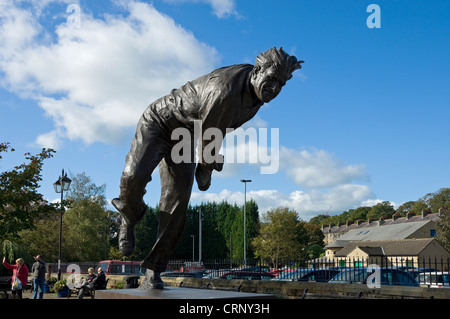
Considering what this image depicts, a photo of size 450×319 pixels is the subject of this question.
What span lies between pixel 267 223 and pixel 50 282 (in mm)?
33993

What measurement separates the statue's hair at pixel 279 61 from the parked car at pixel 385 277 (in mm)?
7648

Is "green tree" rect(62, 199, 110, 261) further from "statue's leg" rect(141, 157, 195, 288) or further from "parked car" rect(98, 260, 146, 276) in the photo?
"statue's leg" rect(141, 157, 195, 288)

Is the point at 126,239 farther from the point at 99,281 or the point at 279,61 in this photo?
the point at 99,281

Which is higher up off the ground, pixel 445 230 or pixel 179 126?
pixel 179 126

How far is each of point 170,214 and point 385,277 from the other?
787 cm

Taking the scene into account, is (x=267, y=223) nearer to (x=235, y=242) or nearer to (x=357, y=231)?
(x=235, y=242)

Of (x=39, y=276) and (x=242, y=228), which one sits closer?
(x=39, y=276)

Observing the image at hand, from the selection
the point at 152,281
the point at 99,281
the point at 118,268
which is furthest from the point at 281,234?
the point at 152,281

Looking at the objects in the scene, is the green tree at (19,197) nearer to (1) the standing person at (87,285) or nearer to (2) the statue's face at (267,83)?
(1) the standing person at (87,285)

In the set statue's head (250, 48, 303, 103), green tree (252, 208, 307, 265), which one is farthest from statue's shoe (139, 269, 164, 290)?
green tree (252, 208, 307, 265)

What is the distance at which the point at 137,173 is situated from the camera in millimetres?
4898

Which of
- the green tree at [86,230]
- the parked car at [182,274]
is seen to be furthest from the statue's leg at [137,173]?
the green tree at [86,230]

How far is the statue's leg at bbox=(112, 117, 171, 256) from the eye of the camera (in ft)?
16.2

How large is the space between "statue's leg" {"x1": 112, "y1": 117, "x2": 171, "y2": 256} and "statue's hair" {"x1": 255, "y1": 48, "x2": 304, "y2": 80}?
1.37 metres
